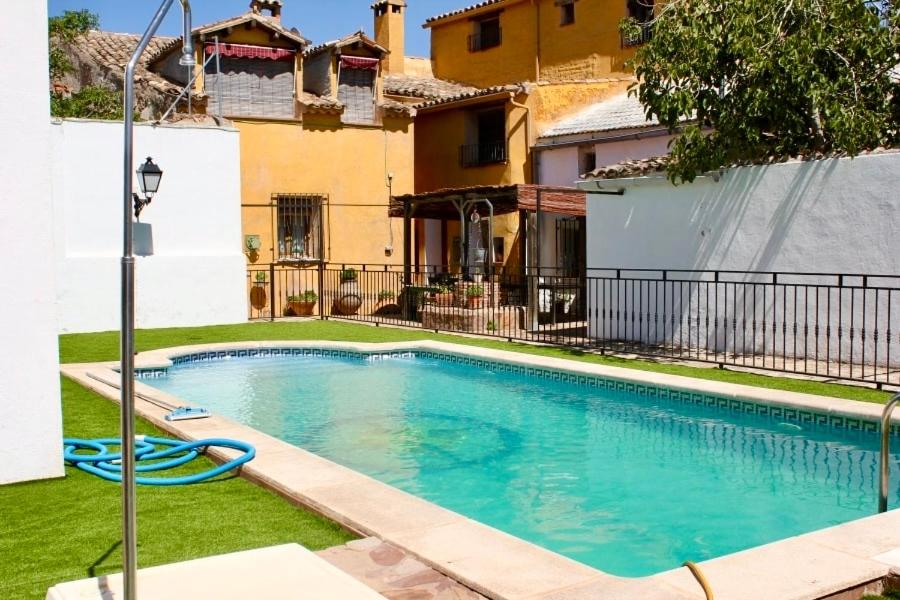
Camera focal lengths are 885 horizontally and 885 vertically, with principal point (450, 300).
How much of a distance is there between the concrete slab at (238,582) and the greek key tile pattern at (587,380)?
243 inches

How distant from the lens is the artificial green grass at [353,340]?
10.2 m

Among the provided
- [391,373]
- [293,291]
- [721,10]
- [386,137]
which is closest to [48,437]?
[391,373]

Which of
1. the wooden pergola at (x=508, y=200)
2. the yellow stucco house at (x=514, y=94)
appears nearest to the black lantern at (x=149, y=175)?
the wooden pergola at (x=508, y=200)

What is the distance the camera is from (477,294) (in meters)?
17.5

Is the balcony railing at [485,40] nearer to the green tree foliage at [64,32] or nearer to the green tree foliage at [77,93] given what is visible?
the green tree foliage at [77,93]

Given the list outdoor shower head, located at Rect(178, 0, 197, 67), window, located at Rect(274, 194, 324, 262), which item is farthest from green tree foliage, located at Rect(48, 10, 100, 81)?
outdoor shower head, located at Rect(178, 0, 197, 67)

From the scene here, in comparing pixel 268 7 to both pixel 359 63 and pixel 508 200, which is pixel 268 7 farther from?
pixel 508 200

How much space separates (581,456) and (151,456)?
3.78 m

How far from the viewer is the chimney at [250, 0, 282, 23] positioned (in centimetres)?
2412

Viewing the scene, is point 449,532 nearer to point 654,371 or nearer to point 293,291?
point 654,371

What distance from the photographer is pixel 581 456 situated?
26.9ft

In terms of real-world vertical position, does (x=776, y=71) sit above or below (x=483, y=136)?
below

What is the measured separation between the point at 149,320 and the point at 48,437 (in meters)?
12.7

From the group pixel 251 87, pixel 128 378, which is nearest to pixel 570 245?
pixel 251 87
